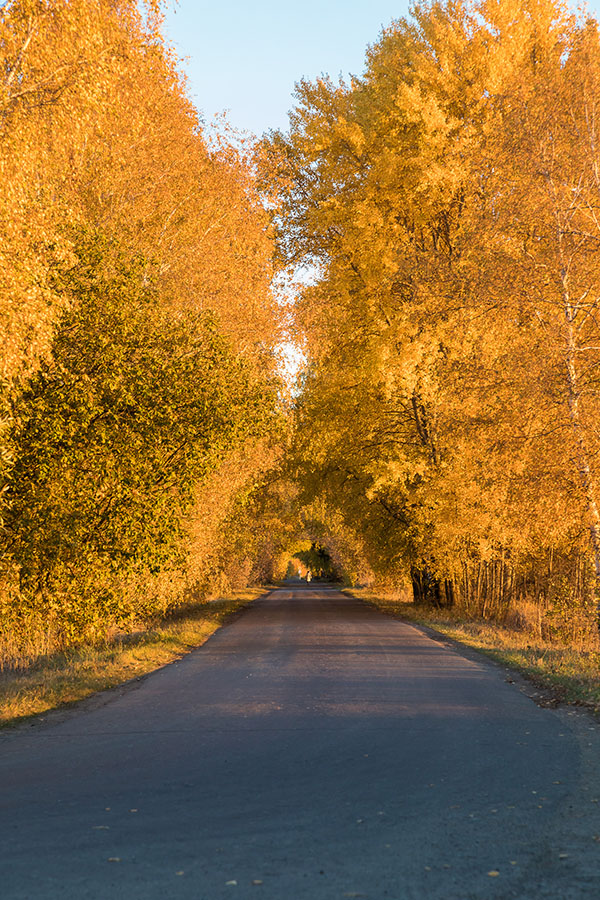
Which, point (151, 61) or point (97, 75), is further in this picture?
point (151, 61)

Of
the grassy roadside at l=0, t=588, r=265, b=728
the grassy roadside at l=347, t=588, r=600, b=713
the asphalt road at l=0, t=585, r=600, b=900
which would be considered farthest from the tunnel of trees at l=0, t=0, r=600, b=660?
the asphalt road at l=0, t=585, r=600, b=900

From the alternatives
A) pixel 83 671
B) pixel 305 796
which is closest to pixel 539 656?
pixel 83 671

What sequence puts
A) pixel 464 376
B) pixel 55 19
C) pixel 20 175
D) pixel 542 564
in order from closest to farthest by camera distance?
pixel 20 175 → pixel 55 19 → pixel 464 376 → pixel 542 564

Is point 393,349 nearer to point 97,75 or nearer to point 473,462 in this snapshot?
point 473,462

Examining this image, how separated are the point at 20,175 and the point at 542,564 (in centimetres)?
1839

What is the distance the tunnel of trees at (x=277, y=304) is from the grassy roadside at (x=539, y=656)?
1336 millimetres

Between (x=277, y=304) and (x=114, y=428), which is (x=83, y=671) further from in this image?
(x=277, y=304)

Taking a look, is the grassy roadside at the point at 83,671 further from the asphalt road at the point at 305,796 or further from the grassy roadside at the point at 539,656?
the grassy roadside at the point at 539,656

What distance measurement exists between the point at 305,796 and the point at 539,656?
10923 millimetres

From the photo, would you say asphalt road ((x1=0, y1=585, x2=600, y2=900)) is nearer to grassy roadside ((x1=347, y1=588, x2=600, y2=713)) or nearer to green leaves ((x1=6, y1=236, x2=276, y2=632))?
grassy roadside ((x1=347, y1=588, x2=600, y2=713))

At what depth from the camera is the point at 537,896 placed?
15.5 ft

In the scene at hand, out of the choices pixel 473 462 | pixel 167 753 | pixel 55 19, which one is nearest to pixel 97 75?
pixel 55 19

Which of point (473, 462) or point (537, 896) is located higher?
point (473, 462)

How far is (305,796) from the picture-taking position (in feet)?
22.2
